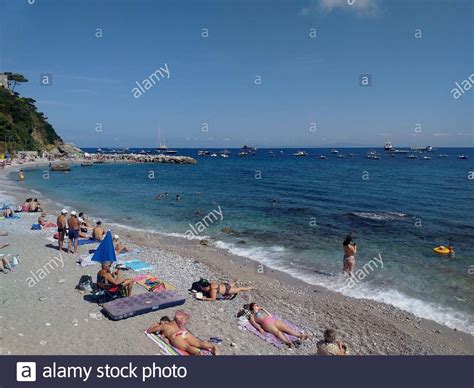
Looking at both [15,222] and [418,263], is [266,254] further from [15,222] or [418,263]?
[15,222]

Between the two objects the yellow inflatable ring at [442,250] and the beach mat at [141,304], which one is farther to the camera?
the yellow inflatable ring at [442,250]

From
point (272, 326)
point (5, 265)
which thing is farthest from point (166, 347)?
point (5, 265)

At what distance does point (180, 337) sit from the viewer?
8.37 metres

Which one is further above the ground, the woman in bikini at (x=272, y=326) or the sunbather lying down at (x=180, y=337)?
the sunbather lying down at (x=180, y=337)

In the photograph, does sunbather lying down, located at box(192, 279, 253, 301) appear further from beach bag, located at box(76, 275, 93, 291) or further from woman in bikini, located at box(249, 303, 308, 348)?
beach bag, located at box(76, 275, 93, 291)

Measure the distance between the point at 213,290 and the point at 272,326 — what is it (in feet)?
9.00

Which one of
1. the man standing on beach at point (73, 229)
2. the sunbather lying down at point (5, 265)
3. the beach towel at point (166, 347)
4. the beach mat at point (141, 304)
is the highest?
the man standing on beach at point (73, 229)

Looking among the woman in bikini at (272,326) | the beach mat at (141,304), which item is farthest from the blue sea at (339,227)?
the beach mat at (141,304)

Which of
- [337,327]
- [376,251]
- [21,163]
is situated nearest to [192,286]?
[337,327]

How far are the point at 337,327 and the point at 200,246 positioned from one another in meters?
9.85

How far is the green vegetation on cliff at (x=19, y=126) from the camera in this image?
75500 millimetres

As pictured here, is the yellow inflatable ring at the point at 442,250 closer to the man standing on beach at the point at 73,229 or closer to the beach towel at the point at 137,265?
the beach towel at the point at 137,265

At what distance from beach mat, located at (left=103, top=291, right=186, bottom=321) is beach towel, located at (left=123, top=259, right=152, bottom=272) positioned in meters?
3.37

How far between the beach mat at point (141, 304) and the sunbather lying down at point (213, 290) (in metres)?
0.93
